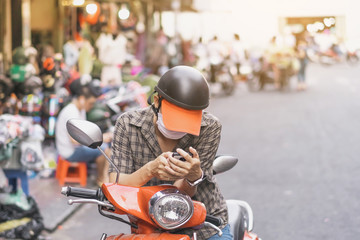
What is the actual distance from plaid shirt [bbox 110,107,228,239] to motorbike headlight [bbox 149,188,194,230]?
0.48 metres

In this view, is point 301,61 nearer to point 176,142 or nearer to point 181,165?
point 176,142

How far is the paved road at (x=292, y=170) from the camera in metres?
6.62

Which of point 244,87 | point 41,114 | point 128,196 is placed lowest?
point 244,87

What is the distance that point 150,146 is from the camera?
317 centimetres

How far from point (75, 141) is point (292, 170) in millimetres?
3370

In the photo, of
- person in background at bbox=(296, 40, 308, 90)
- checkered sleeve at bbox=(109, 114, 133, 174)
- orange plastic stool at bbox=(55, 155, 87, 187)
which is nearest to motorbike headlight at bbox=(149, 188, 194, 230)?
checkered sleeve at bbox=(109, 114, 133, 174)

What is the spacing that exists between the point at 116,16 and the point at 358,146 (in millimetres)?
8951

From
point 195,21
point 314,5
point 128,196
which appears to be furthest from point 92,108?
point 314,5

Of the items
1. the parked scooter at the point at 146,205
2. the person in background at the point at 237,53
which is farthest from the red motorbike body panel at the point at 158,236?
the person in background at the point at 237,53

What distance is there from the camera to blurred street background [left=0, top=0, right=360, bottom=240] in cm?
654

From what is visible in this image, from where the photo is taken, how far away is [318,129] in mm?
13586

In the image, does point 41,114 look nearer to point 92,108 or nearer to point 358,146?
point 92,108

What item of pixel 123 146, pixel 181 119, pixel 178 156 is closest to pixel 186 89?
pixel 181 119

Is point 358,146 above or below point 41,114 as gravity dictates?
below
